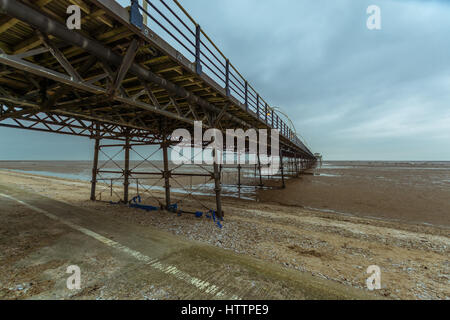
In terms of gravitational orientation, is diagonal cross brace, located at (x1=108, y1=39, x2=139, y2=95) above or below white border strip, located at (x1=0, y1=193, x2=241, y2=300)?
above

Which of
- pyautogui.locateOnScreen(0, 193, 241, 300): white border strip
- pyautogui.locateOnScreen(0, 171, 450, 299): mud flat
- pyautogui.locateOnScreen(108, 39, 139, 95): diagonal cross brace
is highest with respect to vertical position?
pyautogui.locateOnScreen(108, 39, 139, 95): diagonal cross brace

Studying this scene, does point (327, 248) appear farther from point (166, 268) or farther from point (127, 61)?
point (127, 61)

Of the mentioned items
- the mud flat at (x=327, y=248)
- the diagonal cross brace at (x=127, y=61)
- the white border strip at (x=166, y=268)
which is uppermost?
the diagonal cross brace at (x=127, y=61)

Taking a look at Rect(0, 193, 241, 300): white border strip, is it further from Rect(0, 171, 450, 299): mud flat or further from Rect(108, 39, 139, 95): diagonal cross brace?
Rect(108, 39, 139, 95): diagonal cross brace

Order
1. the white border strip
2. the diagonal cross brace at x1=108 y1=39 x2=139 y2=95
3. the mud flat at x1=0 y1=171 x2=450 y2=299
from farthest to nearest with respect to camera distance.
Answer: the diagonal cross brace at x1=108 y1=39 x2=139 y2=95, the mud flat at x1=0 y1=171 x2=450 y2=299, the white border strip

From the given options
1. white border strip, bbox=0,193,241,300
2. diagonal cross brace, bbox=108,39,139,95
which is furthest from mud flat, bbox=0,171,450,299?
diagonal cross brace, bbox=108,39,139,95

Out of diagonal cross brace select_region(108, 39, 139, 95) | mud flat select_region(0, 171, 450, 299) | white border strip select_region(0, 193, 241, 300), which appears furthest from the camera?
diagonal cross brace select_region(108, 39, 139, 95)

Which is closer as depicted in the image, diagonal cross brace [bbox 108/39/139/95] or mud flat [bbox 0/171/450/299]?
mud flat [bbox 0/171/450/299]

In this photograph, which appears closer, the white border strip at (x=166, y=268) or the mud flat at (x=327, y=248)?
the white border strip at (x=166, y=268)

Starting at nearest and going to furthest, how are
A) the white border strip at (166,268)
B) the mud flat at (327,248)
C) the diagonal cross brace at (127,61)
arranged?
the white border strip at (166,268) → the mud flat at (327,248) → the diagonal cross brace at (127,61)

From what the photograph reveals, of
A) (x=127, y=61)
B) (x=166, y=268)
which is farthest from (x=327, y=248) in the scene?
(x=127, y=61)

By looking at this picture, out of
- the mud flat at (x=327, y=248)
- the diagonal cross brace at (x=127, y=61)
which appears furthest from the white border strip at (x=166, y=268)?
the diagonal cross brace at (x=127, y=61)

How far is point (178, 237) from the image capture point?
6031 millimetres

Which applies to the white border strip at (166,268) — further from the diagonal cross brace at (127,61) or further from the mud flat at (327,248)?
the diagonal cross brace at (127,61)
